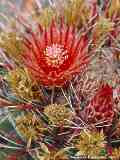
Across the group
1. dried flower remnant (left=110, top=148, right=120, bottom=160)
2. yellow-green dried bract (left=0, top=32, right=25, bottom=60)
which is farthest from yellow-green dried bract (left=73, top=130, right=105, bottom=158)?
yellow-green dried bract (left=0, top=32, right=25, bottom=60)

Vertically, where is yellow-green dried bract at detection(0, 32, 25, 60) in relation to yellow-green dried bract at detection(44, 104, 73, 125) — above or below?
above

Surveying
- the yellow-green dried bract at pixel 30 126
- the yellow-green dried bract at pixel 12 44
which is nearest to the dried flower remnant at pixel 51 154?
the yellow-green dried bract at pixel 30 126

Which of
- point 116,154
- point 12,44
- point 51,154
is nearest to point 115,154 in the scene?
point 116,154

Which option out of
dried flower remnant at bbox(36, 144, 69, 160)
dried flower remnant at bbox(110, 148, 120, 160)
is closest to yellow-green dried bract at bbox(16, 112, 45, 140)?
dried flower remnant at bbox(36, 144, 69, 160)

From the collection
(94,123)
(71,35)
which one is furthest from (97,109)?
(71,35)

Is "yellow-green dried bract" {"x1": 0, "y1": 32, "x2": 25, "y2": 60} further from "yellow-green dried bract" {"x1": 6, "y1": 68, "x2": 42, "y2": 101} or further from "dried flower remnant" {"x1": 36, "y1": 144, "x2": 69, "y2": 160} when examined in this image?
"dried flower remnant" {"x1": 36, "y1": 144, "x2": 69, "y2": 160}

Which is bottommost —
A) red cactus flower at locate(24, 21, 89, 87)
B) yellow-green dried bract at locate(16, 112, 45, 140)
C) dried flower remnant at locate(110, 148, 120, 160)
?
dried flower remnant at locate(110, 148, 120, 160)

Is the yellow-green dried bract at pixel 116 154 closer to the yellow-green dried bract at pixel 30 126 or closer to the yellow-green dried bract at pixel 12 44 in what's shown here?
the yellow-green dried bract at pixel 30 126
